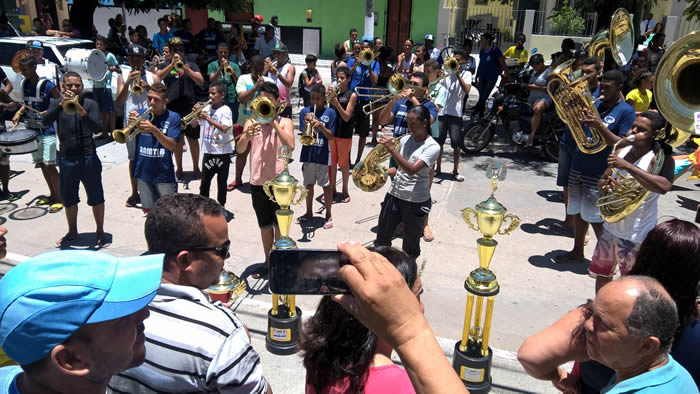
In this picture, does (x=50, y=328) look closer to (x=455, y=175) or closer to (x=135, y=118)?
(x=135, y=118)

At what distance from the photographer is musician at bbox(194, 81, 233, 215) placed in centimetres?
612

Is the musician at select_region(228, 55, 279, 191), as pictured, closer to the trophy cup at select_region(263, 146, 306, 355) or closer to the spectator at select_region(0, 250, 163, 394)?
the trophy cup at select_region(263, 146, 306, 355)

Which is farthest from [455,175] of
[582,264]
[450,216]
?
[582,264]

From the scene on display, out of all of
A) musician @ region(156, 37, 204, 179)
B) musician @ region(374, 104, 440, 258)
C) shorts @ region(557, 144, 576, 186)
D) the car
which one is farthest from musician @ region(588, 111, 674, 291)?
the car

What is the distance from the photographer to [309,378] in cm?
191

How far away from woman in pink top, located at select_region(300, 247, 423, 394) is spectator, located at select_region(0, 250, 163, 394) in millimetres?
664

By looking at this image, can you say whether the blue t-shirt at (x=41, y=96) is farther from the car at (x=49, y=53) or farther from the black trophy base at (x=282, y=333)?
the black trophy base at (x=282, y=333)

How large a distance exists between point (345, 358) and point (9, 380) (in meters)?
0.99

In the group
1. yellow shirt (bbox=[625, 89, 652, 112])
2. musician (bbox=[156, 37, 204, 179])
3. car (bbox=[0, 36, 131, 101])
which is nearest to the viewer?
yellow shirt (bbox=[625, 89, 652, 112])

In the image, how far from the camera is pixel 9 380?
1.41 meters

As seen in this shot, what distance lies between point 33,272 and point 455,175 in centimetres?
749

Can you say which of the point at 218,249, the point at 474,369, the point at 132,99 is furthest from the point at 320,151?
the point at 218,249

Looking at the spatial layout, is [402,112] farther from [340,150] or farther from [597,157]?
[597,157]

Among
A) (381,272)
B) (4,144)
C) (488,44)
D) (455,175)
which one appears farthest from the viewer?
(488,44)
